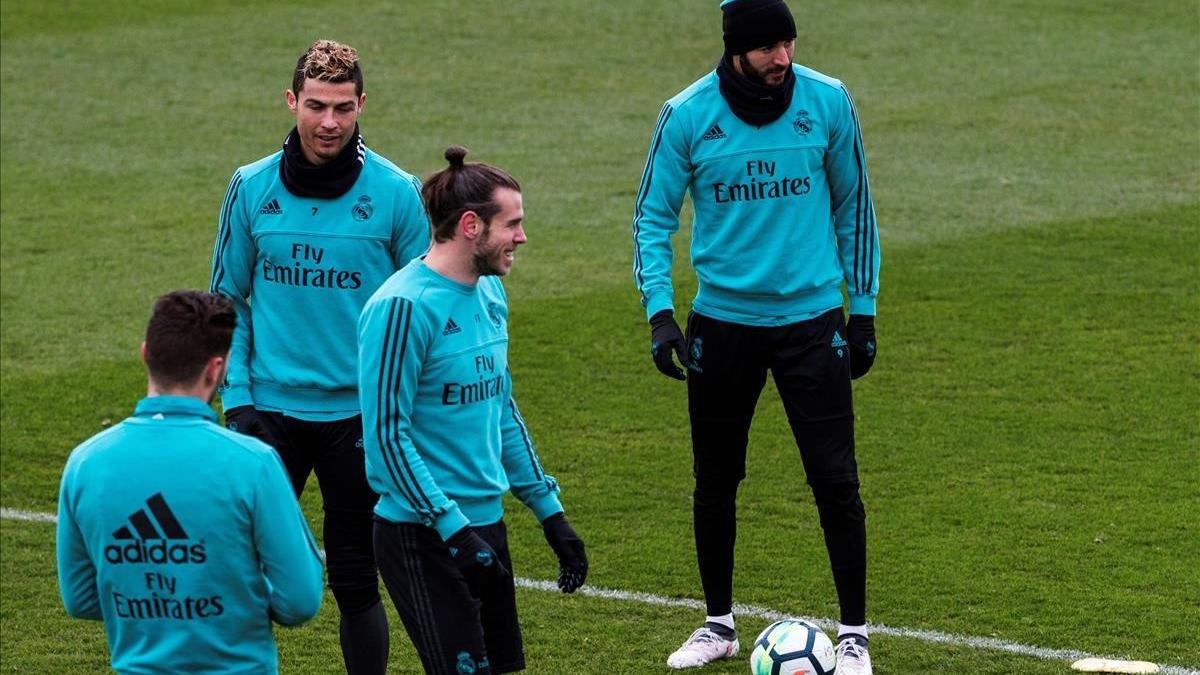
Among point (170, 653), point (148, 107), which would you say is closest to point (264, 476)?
point (170, 653)

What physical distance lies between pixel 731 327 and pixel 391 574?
181cm

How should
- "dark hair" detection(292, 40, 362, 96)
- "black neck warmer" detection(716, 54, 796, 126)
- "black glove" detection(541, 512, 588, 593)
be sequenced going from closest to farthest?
"black glove" detection(541, 512, 588, 593)
"dark hair" detection(292, 40, 362, 96)
"black neck warmer" detection(716, 54, 796, 126)

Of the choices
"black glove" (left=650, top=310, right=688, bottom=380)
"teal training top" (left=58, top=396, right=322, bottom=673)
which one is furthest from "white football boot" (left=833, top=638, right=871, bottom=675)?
Result: "teal training top" (left=58, top=396, right=322, bottom=673)

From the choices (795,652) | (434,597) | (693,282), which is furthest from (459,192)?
(693,282)

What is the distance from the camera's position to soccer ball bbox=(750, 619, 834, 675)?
597 centimetres

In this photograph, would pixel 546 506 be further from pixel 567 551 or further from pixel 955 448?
pixel 955 448

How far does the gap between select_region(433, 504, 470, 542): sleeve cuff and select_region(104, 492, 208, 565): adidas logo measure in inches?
36.2

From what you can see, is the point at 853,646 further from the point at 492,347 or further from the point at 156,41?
the point at 156,41

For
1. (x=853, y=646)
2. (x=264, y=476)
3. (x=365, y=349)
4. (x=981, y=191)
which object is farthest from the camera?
(x=981, y=191)

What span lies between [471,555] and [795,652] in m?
1.73

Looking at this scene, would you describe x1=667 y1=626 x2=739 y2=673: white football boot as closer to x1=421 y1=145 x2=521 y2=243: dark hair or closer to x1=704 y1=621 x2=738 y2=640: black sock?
x1=704 y1=621 x2=738 y2=640: black sock

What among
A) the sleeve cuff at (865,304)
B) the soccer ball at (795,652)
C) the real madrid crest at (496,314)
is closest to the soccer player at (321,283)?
the real madrid crest at (496,314)

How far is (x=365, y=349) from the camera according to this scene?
4.71 meters

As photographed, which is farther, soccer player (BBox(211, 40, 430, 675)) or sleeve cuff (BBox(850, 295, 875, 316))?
sleeve cuff (BBox(850, 295, 875, 316))
